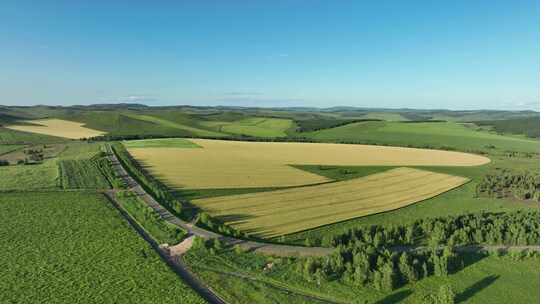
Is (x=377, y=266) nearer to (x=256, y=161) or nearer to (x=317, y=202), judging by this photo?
(x=317, y=202)

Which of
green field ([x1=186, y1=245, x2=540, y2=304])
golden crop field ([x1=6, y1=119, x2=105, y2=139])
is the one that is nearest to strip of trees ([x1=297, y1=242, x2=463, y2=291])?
green field ([x1=186, y1=245, x2=540, y2=304])

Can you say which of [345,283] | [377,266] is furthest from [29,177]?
[377,266]

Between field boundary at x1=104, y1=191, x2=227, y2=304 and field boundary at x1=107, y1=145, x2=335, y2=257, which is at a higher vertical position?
field boundary at x1=107, y1=145, x2=335, y2=257

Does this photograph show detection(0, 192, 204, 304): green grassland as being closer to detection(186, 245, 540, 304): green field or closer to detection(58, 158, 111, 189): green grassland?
detection(186, 245, 540, 304): green field

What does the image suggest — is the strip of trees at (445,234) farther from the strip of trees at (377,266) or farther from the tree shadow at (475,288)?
the tree shadow at (475,288)

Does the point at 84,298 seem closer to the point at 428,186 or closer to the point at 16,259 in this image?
the point at 16,259

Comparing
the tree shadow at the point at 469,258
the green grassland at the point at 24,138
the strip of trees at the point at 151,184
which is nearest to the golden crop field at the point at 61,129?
the green grassland at the point at 24,138

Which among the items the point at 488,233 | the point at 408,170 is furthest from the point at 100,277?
the point at 408,170
